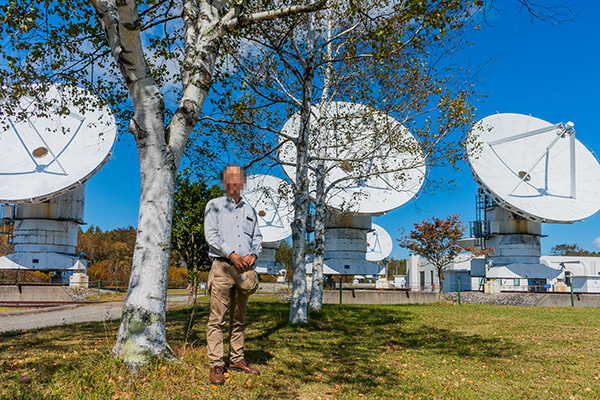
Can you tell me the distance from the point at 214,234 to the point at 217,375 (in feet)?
3.92

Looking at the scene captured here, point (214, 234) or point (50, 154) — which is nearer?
point (214, 234)

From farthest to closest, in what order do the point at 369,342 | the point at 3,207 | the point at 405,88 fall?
the point at 3,207 < the point at 405,88 < the point at 369,342

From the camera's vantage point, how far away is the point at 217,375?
12.3 ft

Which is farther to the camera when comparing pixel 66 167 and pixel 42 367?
pixel 66 167

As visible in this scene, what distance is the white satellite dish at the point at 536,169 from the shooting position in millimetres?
23391

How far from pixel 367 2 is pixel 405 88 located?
2577 millimetres

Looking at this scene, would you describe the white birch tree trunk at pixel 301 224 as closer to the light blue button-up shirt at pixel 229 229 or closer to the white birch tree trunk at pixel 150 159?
the white birch tree trunk at pixel 150 159

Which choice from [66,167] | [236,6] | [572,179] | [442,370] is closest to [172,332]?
[442,370]

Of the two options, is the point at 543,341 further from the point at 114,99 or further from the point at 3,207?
the point at 3,207

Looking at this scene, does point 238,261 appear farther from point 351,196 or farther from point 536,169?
point 536,169

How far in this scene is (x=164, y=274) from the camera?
419cm

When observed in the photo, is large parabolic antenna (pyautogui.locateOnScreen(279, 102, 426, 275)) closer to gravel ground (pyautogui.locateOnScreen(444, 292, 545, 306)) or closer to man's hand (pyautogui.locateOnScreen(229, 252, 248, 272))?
gravel ground (pyautogui.locateOnScreen(444, 292, 545, 306))

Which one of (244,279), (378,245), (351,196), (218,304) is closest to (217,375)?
(218,304)

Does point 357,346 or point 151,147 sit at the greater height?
point 151,147
